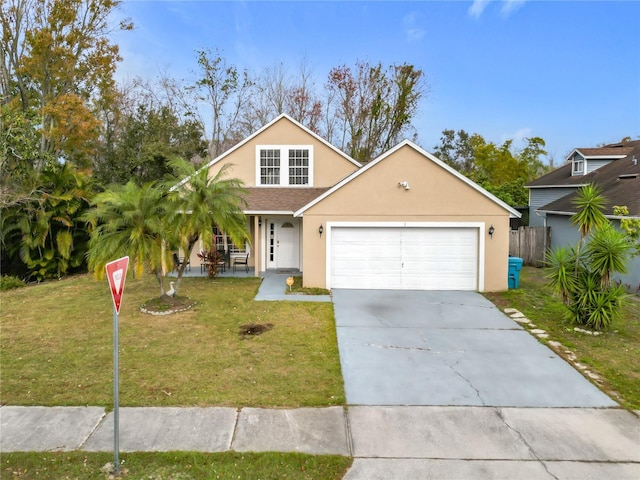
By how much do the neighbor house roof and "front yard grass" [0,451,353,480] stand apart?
41.1 feet

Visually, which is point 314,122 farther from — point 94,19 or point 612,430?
point 612,430

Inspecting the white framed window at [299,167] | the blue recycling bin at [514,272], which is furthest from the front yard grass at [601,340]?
the white framed window at [299,167]

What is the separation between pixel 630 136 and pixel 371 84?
25.1m

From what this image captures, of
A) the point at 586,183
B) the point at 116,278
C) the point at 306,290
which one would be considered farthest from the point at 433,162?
the point at 116,278

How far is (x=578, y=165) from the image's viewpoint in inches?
900

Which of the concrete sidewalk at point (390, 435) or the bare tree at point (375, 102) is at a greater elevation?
the bare tree at point (375, 102)

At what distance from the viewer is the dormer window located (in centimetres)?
2252

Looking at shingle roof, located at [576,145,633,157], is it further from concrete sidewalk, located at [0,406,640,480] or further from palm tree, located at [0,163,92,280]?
palm tree, located at [0,163,92,280]

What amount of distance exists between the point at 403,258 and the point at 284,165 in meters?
6.43

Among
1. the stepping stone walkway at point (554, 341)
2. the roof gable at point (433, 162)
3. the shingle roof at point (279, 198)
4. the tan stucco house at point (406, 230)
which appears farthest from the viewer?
the shingle roof at point (279, 198)

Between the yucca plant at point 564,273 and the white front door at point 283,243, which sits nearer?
the yucca plant at point 564,273

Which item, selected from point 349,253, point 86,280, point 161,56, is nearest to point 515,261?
point 349,253

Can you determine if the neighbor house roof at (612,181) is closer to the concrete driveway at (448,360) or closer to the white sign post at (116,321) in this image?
the concrete driveway at (448,360)

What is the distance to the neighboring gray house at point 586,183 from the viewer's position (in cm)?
1532
